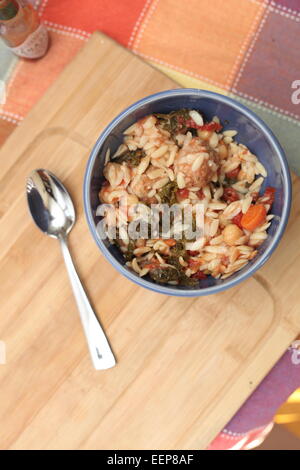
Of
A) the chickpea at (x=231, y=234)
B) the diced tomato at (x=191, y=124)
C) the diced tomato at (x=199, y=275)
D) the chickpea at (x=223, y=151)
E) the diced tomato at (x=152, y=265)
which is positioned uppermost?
the diced tomato at (x=191, y=124)

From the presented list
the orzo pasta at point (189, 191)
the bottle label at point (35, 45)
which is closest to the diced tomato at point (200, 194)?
the orzo pasta at point (189, 191)

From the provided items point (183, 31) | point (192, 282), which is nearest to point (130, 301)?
point (192, 282)

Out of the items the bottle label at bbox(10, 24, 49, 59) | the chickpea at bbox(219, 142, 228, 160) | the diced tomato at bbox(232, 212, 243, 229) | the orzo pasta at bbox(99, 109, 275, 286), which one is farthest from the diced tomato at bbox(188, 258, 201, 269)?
the bottle label at bbox(10, 24, 49, 59)

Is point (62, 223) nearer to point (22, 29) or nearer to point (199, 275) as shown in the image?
point (199, 275)

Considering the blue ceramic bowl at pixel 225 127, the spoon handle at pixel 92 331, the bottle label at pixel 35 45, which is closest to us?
the blue ceramic bowl at pixel 225 127

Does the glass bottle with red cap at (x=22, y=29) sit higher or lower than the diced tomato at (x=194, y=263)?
higher

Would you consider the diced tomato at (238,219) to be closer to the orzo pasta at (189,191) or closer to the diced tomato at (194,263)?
the orzo pasta at (189,191)

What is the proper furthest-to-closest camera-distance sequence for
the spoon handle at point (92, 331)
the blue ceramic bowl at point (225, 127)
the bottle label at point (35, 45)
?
the bottle label at point (35, 45), the spoon handle at point (92, 331), the blue ceramic bowl at point (225, 127)
